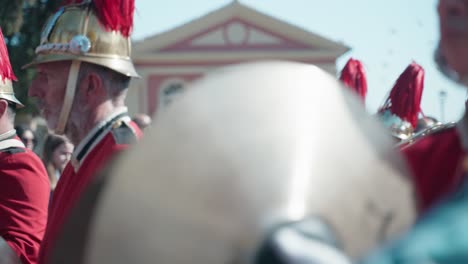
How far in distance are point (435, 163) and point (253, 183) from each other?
1.73 feet

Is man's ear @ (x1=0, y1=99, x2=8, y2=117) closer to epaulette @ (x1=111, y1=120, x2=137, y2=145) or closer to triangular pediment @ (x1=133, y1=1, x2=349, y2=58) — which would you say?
epaulette @ (x1=111, y1=120, x2=137, y2=145)

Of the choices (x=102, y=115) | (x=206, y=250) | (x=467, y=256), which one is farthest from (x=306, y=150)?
(x=102, y=115)

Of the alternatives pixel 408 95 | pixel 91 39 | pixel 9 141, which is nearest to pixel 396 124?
pixel 408 95

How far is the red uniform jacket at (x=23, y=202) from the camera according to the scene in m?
3.42

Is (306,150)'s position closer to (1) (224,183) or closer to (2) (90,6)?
(1) (224,183)

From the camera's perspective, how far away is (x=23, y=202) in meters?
3.48

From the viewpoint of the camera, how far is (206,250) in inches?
53.2

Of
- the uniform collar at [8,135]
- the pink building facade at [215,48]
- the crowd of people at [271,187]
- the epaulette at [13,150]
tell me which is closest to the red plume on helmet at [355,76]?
the uniform collar at [8,135]

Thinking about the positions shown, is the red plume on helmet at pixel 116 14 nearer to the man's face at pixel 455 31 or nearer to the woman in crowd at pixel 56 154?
the man's face at pixel 455 31

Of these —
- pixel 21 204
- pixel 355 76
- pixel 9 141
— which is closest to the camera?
pixel 21 204

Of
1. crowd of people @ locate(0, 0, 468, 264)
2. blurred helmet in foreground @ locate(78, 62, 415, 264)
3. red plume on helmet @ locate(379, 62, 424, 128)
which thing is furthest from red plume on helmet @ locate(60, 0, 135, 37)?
red plume on helmet @ locate(379, 62, 424, 128)

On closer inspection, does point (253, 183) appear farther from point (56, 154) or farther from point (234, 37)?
point (234, 37)

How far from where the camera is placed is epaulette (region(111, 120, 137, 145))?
278cm

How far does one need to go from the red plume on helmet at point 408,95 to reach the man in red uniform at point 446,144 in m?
3.72
